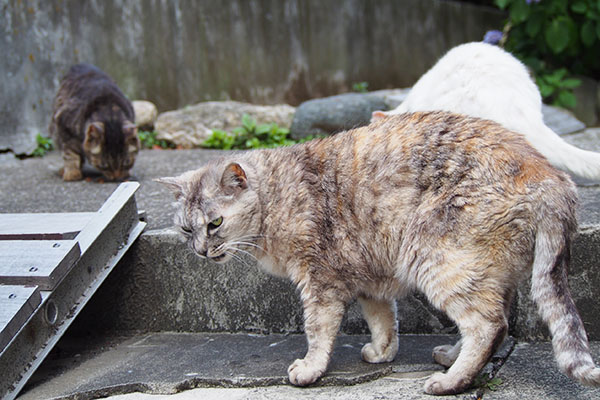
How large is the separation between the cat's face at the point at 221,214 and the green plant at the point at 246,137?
3.96 m

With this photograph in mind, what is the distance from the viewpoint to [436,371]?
112 inches

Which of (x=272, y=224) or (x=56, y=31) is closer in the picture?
(x=272, y=224)

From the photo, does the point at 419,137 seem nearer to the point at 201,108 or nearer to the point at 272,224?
the point at 272,224

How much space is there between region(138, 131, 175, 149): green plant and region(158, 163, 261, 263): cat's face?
14.4ft

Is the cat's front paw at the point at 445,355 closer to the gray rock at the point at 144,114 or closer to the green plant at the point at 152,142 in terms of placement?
the green plant at the point at 152,142

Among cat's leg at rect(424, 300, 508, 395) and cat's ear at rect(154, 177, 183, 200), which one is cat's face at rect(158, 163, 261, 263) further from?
cat's leg at rect(424, 300, 508, 395)

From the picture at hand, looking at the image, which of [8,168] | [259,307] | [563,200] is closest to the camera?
[563,200]

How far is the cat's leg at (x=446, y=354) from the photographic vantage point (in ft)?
9.37

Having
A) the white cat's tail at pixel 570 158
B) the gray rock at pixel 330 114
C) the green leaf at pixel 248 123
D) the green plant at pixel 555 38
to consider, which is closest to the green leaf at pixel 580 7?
the green plant at pixel 555 38

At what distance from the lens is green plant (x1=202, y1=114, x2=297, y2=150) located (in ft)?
22.7

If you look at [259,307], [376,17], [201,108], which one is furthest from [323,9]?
[259,307]

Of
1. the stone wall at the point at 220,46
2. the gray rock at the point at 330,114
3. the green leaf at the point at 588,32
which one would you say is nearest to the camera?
the stone wall at the point at 220,46

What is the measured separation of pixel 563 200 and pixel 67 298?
2206 millimetres

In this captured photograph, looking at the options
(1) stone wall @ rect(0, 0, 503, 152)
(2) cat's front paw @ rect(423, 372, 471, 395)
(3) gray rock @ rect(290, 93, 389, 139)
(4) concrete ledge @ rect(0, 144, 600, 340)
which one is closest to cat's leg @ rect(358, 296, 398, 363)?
(4) concrete ledge @ rect(0, 144, 600, 340)
